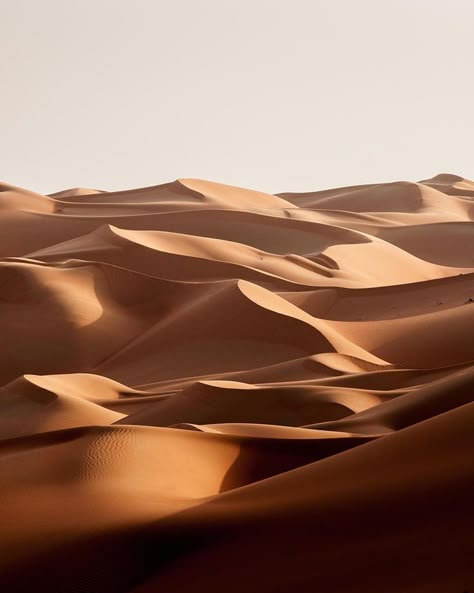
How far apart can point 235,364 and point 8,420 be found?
2.22 m

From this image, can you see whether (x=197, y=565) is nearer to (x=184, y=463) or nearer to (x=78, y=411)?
(x=184, y=463)

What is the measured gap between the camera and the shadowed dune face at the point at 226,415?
10.3ft

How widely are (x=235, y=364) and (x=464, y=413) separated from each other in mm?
4542

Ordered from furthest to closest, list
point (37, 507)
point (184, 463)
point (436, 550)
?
point (184, 463)
point (37, 507)
point (436, 550)

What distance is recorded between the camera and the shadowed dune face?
314cm

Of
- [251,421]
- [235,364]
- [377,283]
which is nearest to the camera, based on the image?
[251,421]

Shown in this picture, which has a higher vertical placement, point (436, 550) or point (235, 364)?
point (436, 550)

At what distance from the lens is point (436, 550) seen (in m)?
2.91

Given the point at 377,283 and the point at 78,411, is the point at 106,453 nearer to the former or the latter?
the point at 78,411

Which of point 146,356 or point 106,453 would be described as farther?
point 146,356

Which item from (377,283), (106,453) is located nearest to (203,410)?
(106,453)

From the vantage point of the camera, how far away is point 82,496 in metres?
3.71

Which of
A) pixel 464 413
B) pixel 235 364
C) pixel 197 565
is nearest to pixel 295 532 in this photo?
pixel 197 565

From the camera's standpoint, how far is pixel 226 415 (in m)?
5.97
